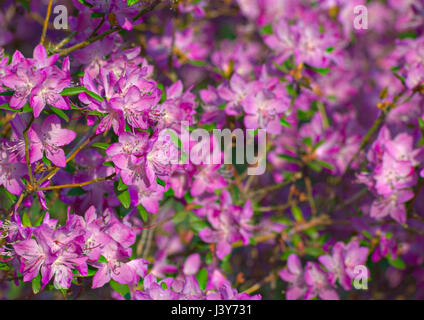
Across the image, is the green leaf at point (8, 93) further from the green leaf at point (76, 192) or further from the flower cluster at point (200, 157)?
the green leaf at point (76, 192)

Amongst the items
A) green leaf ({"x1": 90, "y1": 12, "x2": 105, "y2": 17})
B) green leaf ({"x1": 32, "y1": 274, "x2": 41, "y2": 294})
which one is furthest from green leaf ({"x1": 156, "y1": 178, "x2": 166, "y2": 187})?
green leaf ({"x1": 90, "y1": 12, "x2": 105, "y2": 17})

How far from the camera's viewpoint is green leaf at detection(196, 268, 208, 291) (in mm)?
2112

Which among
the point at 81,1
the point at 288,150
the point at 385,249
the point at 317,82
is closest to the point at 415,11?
the point at 317,82

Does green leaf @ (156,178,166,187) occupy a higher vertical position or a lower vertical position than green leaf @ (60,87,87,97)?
lower

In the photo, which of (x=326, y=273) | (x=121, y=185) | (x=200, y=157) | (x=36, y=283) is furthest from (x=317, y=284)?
(x=36, y=283)

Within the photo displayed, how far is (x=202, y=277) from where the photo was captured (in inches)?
84.4

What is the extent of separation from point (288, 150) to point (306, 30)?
0.59 m

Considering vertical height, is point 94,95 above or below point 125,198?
above

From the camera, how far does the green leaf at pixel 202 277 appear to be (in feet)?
6.93

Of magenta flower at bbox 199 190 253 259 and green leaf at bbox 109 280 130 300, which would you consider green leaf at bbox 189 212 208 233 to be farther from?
green leaf at bbox 109 280 130 300

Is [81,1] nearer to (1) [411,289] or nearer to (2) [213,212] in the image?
(2) [213,212]

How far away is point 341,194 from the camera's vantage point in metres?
2.76

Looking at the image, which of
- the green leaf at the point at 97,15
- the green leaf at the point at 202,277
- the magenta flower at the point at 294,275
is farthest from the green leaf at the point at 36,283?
the magenta flower at the point at 294,275

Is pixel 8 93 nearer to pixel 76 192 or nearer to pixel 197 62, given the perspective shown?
pixel 76 192
